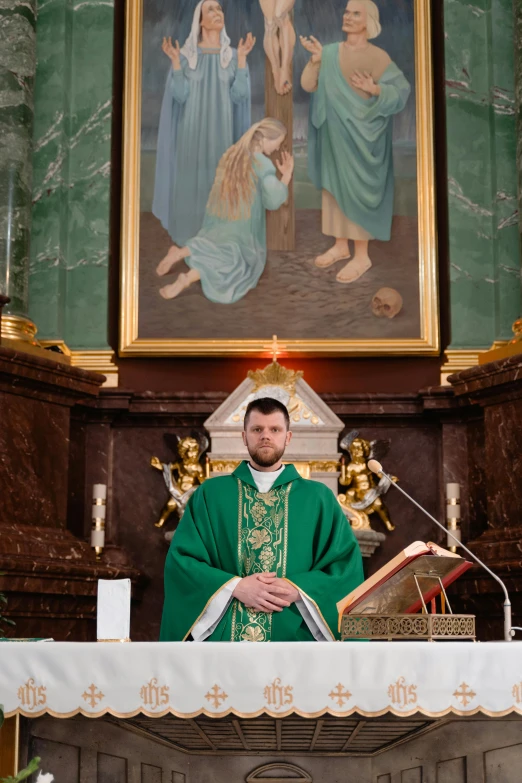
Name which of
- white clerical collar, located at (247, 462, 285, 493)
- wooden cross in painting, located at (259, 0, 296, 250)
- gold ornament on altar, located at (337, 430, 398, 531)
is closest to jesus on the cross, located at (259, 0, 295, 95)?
wooden cross in painting, located at (259, 0, 296, 250)

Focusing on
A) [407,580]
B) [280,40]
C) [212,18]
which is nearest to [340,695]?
[407,580]

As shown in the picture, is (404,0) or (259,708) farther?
(404,0)

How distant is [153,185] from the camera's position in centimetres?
838

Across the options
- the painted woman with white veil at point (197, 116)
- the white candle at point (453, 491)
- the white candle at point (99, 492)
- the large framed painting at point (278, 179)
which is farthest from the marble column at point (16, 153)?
the white candle at point (453, 491)

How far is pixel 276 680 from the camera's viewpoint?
135 inches

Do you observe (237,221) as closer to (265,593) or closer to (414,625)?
(265,593)

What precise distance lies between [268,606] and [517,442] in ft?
9.67

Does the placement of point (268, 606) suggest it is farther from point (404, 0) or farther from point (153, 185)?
point (404, 0)

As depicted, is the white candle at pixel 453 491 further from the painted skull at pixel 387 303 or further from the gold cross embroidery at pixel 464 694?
the gold cross embroidery at pixel 464 694

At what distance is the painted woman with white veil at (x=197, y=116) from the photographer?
834cm

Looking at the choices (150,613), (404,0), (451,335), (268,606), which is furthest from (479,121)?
(268,606)

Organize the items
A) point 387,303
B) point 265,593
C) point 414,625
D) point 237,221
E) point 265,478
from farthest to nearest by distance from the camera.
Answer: point 237,221, point 387,303, point 265,478, point 265,593, point 414,625

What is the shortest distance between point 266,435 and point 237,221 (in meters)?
3.70

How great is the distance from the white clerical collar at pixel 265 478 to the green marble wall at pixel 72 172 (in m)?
3.26
